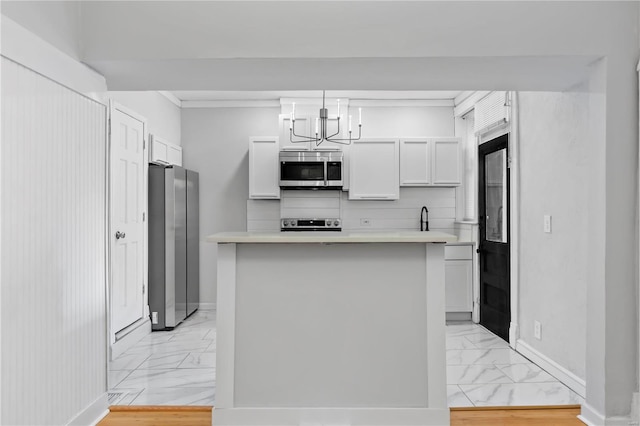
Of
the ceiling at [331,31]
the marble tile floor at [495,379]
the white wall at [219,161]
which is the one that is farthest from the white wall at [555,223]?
the white wall at [219,161]

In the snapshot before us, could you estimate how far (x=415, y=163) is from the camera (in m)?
5.50

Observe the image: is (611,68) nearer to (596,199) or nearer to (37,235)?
(596,199)

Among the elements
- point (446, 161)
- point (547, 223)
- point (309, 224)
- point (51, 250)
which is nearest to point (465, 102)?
point (446, 161)

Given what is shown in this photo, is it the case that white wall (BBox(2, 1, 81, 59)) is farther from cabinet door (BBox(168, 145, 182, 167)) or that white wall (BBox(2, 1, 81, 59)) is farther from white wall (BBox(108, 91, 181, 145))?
cabinet door (BBox(168, 145, 182, 167))

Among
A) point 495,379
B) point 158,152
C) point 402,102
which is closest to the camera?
point 495,379

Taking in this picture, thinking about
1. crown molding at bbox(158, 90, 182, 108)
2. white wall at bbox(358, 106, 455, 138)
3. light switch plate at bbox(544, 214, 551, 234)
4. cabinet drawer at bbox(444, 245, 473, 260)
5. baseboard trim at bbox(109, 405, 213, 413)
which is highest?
crown molding at bbox(158, 90, 182, 108)

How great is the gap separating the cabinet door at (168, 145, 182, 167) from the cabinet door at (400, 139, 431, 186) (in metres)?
2.59

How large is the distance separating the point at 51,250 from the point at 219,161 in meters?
3.72

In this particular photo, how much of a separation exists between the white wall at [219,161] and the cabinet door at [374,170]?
1.16m

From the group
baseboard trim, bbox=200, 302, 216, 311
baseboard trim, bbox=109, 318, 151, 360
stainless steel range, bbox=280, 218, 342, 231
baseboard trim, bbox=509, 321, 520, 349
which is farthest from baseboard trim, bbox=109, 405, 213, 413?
baseboard trim, bbox=200, 302, 216, 311

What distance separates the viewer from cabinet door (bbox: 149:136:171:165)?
464 centimetres

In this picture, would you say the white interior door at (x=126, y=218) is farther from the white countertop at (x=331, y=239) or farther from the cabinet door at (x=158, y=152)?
the white countertop at (x=331, y=239)

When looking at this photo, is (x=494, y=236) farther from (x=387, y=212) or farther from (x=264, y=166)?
(x=264, y=166)

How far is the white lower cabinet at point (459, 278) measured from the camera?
5176mm
